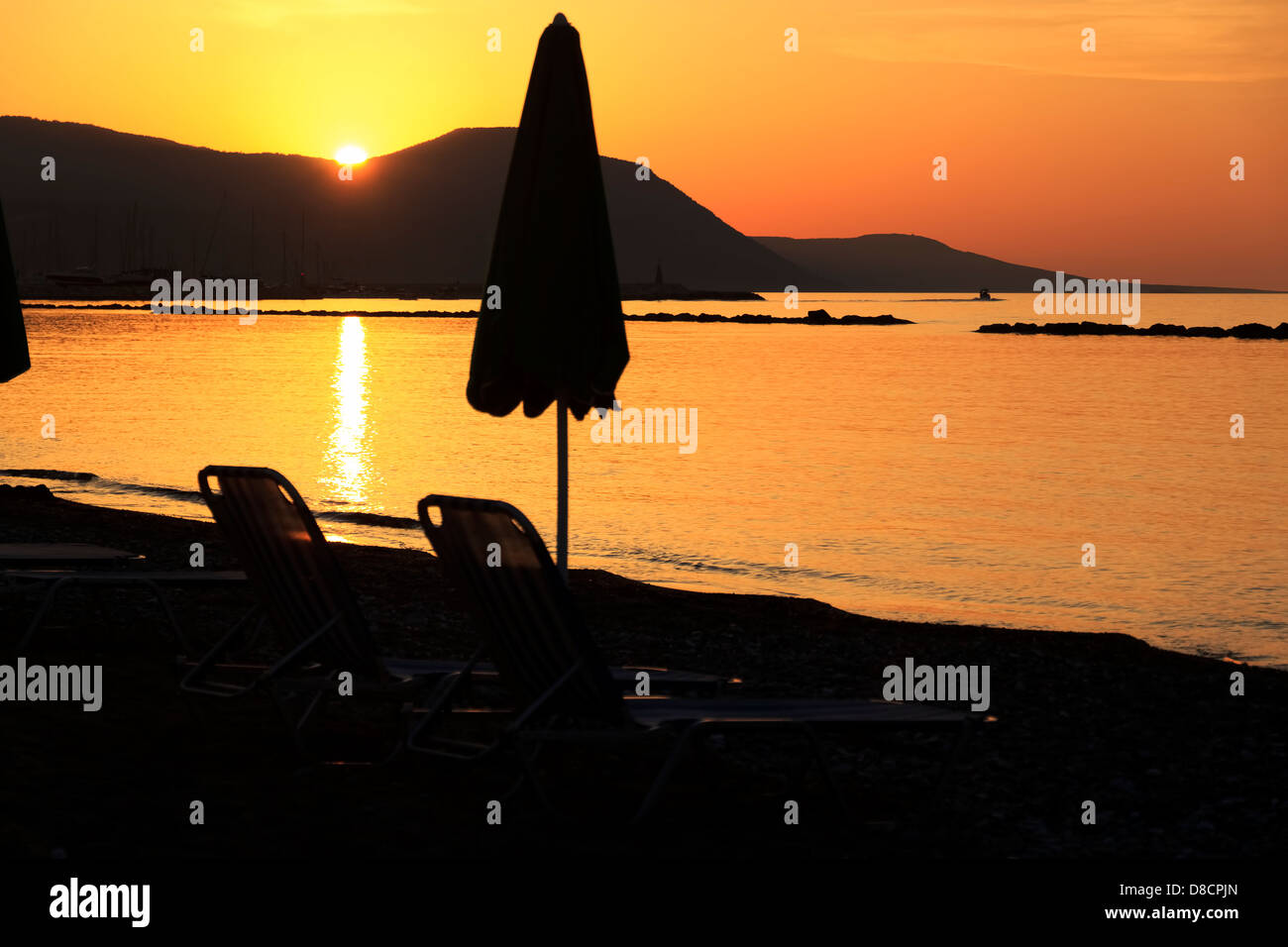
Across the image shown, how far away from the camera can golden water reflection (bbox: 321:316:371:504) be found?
26.8 metres

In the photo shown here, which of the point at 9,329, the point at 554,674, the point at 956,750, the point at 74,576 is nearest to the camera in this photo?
the point at 554,674

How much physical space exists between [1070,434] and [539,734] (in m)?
39.3

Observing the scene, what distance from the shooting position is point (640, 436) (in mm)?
39500

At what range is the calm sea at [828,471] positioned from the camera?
59.0 feet

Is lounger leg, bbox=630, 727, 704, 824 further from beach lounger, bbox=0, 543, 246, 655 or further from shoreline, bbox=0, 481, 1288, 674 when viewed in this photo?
shoreline, bbox=0, 481, 1288, 674

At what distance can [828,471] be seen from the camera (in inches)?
1236

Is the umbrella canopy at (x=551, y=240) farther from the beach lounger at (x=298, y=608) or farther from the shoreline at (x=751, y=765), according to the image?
the beach lounger at (x=298, y=608)

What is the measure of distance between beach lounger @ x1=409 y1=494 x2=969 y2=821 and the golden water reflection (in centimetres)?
1971

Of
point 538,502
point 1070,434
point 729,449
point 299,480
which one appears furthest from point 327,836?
point 1070,434

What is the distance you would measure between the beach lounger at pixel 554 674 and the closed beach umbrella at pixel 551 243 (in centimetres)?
198

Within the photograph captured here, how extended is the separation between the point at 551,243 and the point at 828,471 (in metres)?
24.7

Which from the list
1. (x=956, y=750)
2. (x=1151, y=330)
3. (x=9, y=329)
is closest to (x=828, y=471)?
(x=9, y=329)

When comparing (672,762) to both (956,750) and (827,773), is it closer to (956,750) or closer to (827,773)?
(827,773)
